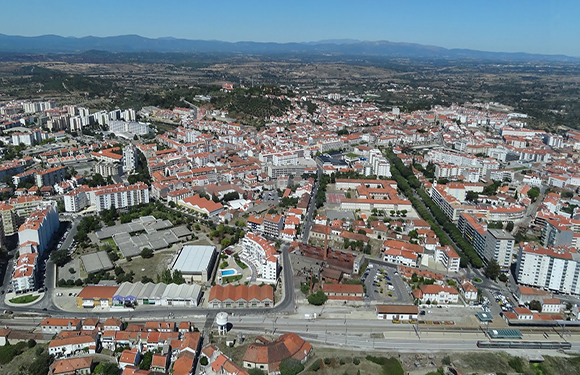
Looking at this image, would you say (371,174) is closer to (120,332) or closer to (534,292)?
(534,292)

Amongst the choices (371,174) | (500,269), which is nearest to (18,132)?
(371,174)

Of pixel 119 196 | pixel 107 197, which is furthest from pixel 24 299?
pixel 119 196

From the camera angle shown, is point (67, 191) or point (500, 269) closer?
point (500, 269)

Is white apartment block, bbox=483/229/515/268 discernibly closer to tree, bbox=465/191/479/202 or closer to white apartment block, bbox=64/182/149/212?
tree, bbox=465/191/479/202

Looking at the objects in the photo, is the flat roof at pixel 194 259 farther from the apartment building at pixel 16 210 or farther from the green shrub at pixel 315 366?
the apartment building at pixel 16 210

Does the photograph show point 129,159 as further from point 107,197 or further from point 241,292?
point 241,292

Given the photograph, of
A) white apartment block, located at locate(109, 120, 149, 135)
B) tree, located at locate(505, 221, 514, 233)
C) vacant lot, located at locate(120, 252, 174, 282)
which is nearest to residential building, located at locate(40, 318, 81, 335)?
vacant lot, located at locate(120, 252, 174, 282)
